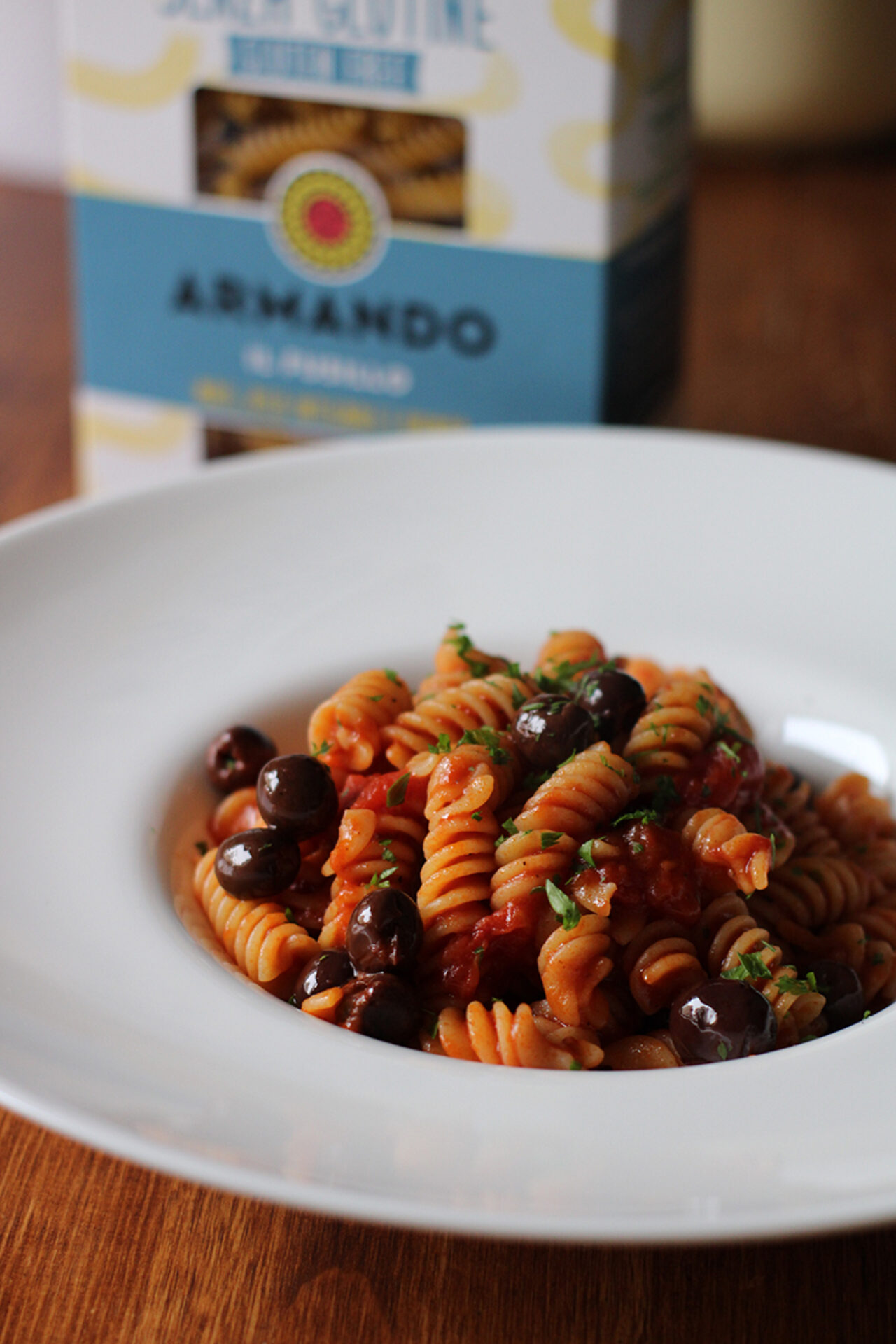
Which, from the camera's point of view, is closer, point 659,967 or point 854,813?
point 659,967

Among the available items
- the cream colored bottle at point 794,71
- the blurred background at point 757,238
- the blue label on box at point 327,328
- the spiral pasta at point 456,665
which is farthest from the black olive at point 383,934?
the cream colored bottle at point 794,71

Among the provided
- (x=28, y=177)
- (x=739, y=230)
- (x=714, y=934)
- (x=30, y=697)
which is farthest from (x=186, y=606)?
(x=28, y=177)

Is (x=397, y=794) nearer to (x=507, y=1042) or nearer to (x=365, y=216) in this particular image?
(x=507, y=1042)

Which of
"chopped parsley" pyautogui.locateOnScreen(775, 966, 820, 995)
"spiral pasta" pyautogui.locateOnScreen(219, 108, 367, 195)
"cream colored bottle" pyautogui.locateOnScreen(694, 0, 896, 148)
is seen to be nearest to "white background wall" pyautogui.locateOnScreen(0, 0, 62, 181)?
"cream colored bottle" pyautogui.locateOnScreen(694, 0, 896, 148)

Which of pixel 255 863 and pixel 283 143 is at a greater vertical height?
pixel 283 143

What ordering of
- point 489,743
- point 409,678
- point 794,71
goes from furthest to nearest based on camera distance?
1. point 794,71
2. point 409,678
3. point 489,743

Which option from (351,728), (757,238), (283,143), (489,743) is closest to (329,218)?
(283,143)

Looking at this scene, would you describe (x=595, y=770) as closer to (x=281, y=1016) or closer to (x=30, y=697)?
(x=281, y=1016)
